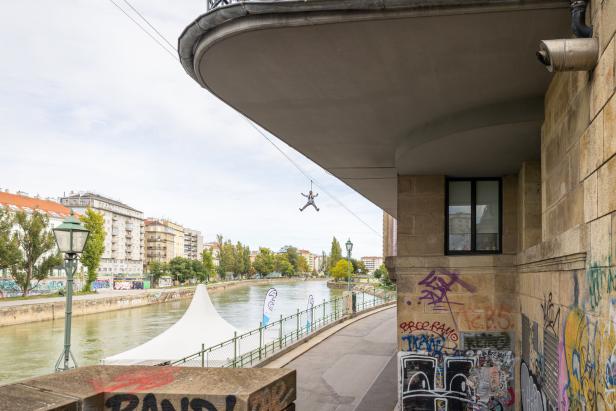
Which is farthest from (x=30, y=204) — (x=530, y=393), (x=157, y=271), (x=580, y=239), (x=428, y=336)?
(x=580, y=239)

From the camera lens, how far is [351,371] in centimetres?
1662

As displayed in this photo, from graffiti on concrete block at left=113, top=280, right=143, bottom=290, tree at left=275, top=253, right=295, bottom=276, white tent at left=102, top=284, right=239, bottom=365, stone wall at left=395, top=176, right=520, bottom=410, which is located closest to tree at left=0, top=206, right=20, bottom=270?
graffiti on concrete block at left=113, top=280, right=143, bottom=290

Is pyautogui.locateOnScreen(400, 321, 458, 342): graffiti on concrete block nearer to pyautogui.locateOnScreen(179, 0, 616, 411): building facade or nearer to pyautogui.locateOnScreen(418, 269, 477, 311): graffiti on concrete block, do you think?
pyautogui.locateOnScreen(179, 0, 616, 411): building facade

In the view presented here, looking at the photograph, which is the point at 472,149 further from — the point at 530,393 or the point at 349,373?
the point at 349,373

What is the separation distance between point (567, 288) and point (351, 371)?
12.5 metres

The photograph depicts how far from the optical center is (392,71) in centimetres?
620

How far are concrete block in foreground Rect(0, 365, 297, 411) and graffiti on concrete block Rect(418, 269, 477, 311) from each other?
607cm

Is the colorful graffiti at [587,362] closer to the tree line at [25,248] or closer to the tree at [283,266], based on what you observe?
the tree line at [25,248]

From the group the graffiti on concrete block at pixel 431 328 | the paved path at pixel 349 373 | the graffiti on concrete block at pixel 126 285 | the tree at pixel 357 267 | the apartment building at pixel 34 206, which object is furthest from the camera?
the tree at pixel 357 267

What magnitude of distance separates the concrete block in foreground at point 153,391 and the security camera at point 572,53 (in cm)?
324

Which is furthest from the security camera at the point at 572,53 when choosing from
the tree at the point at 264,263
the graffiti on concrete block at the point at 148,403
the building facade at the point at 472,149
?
the tree at the point at 264,263

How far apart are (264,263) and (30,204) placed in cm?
8474

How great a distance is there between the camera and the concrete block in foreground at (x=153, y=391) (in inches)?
147

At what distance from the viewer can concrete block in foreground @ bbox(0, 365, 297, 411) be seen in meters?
3.73
